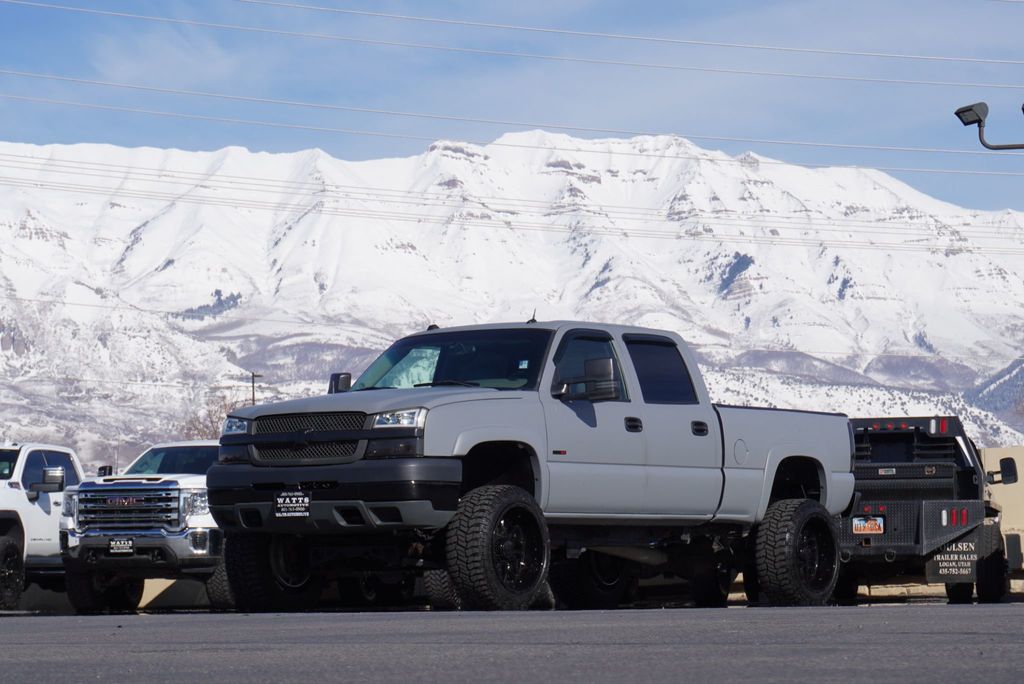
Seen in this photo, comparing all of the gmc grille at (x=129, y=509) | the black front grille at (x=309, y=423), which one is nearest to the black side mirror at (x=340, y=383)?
the black front grille at (x=309, y=423)

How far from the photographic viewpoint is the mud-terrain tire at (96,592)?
17.7 m

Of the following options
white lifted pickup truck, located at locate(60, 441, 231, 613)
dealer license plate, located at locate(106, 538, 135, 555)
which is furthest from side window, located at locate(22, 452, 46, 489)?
dealer license plate, located at locate(106, 538, 135, 555)

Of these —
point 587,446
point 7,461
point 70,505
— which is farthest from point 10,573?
point 587,446

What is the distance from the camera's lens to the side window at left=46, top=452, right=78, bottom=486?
20.9 metres

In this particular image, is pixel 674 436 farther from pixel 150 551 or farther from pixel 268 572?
pixel 150 551

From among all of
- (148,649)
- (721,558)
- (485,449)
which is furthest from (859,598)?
(148,649)

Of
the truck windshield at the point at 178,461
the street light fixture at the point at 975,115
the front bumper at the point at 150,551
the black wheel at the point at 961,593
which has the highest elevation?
the street light fixture at the point at 975,115

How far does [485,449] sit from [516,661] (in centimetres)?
560

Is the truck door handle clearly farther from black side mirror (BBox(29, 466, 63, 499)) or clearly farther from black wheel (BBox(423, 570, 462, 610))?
black side mirror (BBox(29, 466, 63, 499))

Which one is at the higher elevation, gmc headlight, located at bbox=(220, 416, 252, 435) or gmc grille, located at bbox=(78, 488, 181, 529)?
gmc headlight, located at bbox=(220, 416, 252, 435)

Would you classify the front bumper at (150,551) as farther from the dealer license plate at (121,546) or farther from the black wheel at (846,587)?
the black wheel at (846,587)

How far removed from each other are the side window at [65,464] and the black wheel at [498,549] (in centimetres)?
1029

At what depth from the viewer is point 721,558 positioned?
1484cm

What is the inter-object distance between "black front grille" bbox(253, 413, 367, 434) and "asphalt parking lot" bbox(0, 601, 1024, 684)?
1.71 meters
